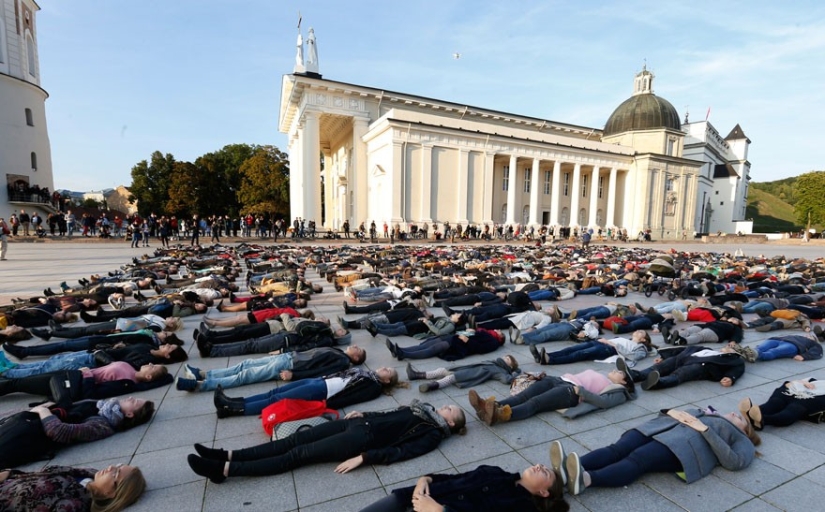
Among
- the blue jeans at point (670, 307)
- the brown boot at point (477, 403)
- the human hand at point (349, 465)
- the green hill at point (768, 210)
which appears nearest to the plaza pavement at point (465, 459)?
the human hand at point (349, 465)

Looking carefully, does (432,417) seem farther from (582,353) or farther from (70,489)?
(582,353)

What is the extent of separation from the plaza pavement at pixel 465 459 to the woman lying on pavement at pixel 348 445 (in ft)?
0.29

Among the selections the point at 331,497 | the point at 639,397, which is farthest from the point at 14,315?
the point at 639,397

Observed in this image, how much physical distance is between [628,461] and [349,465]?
2147mm

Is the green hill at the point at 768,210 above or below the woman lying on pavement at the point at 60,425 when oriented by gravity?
above

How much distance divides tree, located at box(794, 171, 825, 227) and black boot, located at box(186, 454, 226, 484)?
8271 cm

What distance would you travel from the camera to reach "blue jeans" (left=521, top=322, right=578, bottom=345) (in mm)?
6590

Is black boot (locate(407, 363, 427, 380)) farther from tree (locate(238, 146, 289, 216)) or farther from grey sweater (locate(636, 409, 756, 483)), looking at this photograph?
tree (locate(238, 146, 289, 216))

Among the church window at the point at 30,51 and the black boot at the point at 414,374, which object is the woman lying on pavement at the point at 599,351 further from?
the church window at the point at 30,51

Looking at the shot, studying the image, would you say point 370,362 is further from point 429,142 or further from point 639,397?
point 429,142

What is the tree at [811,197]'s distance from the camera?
58.1 meters

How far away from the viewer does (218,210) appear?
51844mm

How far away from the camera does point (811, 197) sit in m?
59.0

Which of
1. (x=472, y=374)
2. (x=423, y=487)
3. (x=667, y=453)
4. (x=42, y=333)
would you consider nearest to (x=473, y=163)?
(x=472, y=374)
